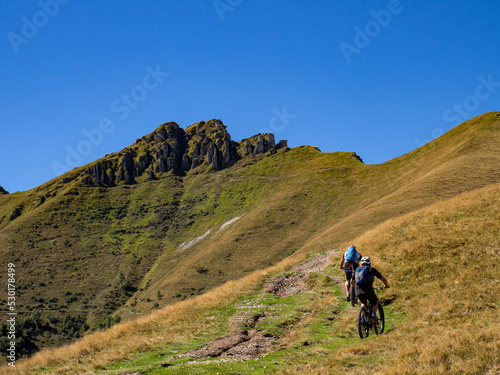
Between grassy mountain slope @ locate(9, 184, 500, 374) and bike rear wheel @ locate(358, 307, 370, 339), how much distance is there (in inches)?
10.0

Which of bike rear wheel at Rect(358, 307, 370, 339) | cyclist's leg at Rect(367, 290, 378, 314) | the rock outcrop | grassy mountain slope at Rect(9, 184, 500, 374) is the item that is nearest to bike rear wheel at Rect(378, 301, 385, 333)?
cyclist's leg at Rect(367, 290, 378, 314)

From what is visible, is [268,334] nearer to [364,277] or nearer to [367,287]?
[367,287]

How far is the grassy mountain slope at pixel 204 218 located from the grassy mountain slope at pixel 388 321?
2013 centimetres

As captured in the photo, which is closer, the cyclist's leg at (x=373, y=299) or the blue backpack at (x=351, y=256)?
the cyclist's leg at (x=373, y=299)

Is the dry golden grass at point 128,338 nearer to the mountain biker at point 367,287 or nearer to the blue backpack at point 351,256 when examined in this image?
the blue backpack at point 351,256

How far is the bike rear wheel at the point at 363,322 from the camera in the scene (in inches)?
466

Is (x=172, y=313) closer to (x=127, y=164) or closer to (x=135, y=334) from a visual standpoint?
(x=135, y=334)

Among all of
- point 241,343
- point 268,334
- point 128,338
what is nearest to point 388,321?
point 268,334

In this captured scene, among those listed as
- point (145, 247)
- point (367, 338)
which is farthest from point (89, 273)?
point (367, 338)

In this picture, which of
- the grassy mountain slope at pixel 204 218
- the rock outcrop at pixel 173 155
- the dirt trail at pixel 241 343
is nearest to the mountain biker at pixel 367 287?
the dirt trail at pixel 241 343

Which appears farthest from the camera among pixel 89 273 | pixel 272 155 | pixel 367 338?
pixel 272 155

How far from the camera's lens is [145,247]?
11100cm

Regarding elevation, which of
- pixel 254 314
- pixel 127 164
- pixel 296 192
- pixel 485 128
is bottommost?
pixel 254 314

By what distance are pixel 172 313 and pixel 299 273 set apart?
27.6 feet
